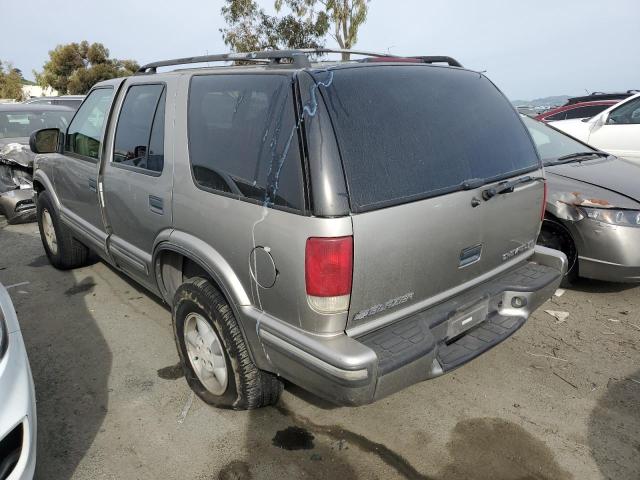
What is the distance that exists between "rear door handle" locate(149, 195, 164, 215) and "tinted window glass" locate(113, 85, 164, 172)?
0.17 m

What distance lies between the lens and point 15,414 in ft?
5.80

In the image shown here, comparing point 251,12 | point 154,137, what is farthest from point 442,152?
point 251,12

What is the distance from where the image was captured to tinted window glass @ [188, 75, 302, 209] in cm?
199

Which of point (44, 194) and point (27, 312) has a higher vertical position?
point (44, 194)

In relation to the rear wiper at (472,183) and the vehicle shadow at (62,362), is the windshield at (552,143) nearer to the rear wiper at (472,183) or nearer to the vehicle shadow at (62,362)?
the rear wiper at (472,183)

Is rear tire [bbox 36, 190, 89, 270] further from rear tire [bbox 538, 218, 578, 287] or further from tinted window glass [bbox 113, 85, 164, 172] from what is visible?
rear tire [bbox 538, 218, 578, 287]

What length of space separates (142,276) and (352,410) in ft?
5.30

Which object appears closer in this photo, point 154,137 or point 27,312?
point 154,137

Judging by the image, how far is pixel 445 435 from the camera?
8.20 ft

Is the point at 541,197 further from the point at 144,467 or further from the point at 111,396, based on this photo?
the point at 111,396

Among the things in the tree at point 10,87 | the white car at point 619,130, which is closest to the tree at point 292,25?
the white car at point 619,130

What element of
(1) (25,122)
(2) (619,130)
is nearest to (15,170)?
(1) (25,122)

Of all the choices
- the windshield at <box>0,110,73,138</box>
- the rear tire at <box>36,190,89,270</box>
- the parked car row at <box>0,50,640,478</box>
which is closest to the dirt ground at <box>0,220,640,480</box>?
the parked car row at <box>0,50,640,478</box>

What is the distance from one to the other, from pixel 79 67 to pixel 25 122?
1288 inches
